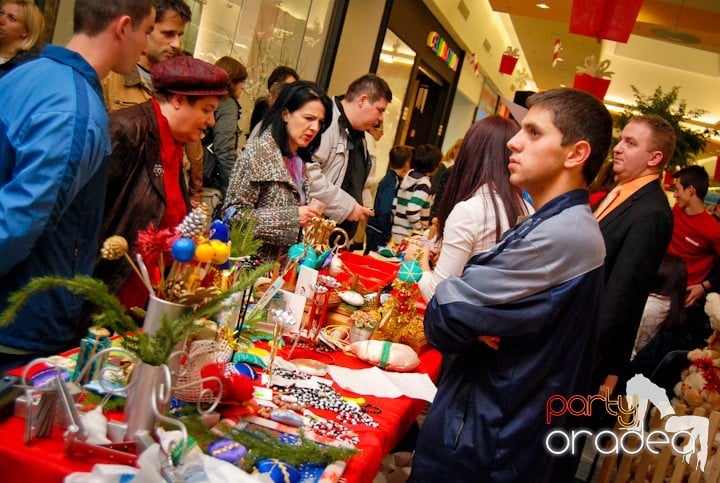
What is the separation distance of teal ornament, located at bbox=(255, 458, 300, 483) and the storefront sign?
28.9 ft

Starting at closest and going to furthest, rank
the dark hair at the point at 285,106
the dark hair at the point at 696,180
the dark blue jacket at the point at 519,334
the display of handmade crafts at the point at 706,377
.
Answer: the dark blue jacket at the point at 519,334 < the dark hair at the point at 285,106 < the display of handmade crafts at the point at 706,377 < the dark hair at the point at 696,180

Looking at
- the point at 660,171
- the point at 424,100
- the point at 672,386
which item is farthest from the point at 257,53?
the point at 424,100

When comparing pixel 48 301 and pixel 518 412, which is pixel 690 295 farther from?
pixel 48 301

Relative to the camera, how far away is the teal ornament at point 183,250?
131cm

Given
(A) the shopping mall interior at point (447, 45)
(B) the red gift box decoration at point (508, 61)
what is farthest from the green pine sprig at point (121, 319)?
(B) the red gift box decoration at point (508, 61)

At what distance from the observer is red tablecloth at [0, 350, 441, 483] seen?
1153 mm

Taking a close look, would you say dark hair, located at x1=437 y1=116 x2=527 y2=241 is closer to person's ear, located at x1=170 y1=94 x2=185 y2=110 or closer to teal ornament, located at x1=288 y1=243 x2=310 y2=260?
teal ornament, located at x1=288 y1=243 x2=310 y2=260

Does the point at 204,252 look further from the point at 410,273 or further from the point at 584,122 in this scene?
the point at 410,273

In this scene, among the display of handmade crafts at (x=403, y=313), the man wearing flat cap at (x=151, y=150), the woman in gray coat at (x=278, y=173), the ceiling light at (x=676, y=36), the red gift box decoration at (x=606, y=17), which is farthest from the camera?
the ceiling light at (x=676, y=36)

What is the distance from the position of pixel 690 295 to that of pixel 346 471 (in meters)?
5.06

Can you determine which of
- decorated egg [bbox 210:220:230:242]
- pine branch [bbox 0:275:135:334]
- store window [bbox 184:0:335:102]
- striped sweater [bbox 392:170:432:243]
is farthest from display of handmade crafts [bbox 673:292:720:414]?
store window [bbox 184:0:335:102]

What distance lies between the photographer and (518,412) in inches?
63.7

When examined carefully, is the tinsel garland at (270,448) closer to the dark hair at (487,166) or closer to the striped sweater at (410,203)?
the dark hair at (487,166)

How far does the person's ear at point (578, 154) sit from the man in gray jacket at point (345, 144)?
2.15m
